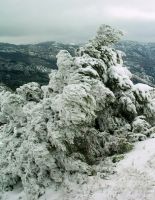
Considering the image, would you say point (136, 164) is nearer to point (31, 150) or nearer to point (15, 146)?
point (31, 150)

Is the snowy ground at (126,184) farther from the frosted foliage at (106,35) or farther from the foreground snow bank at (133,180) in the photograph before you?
the frosted foliage at (106,35)

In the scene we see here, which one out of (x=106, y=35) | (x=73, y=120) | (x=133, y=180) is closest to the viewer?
(x=133, y=180)

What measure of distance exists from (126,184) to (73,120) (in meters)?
4.61

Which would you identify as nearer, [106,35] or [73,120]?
[73,120]

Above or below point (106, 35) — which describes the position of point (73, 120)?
below

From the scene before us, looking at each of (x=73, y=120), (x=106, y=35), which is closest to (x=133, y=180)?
(x=73, y=120)

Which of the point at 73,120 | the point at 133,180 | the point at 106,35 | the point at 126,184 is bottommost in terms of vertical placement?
the point at 126,184

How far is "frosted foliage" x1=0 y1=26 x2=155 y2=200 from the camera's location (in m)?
21.3

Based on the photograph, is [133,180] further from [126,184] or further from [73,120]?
[73,120]

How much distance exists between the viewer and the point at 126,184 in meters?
18.5

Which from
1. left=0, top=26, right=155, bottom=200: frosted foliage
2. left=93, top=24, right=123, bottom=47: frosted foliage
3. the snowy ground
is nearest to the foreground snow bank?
the snowy ground

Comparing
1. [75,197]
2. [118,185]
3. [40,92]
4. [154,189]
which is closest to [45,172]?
[75,197]

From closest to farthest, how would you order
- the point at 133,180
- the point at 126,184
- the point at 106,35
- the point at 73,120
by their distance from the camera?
the point at 126,184 < the point at 133,180 < the point at 73,120 < the point at 106,35

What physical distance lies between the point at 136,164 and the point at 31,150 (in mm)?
6087
